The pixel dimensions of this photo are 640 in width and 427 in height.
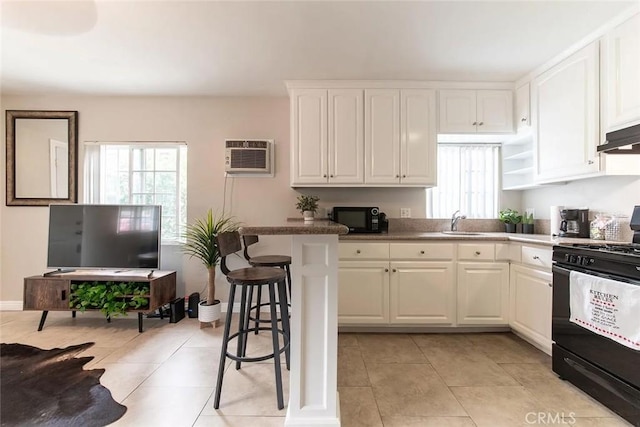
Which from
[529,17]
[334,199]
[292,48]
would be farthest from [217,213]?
[529,17]

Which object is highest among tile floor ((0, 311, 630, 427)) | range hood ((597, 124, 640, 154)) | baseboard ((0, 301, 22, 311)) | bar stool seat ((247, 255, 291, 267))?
range hood ((597, 124, 640, 154))

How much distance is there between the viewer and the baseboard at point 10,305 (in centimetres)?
324

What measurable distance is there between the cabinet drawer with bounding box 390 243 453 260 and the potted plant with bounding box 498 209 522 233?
0.91m

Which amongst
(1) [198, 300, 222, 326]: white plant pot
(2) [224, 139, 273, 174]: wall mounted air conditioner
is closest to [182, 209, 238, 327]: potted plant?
(1) [198, 300, 222, 326]: white plant pot

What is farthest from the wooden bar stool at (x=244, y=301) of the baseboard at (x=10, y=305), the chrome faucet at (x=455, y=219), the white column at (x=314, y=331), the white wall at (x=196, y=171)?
the baseboard at (x=10, y=305)

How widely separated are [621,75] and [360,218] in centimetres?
210

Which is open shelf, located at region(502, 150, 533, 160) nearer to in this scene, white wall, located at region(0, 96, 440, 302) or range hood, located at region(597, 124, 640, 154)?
range hood, located at region(597, 124, 640, 154)

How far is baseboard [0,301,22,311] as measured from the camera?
324cm

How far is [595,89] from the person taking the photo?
2.06 meters

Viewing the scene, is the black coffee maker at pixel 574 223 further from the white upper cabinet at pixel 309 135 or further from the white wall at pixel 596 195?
the white upper cabinet at pixel 309 135

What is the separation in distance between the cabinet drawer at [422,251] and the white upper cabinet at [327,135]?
2.52 ft

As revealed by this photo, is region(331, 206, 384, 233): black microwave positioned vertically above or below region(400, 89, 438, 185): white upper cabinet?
below

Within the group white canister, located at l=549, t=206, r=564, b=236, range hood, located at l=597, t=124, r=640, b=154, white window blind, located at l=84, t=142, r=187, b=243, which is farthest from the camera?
white window blind, located at l=84, t=142, r=187, b=243

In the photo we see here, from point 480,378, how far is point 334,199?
2.03 m
